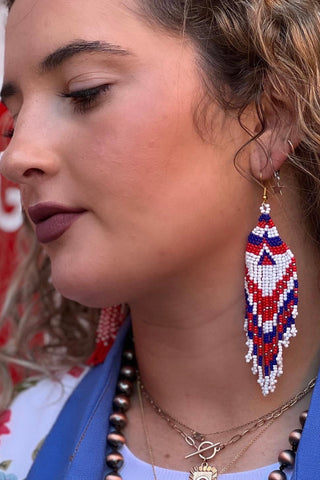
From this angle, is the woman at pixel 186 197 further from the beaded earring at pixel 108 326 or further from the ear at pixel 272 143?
the beaded earring at pixel 108 326

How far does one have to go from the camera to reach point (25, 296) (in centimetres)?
229

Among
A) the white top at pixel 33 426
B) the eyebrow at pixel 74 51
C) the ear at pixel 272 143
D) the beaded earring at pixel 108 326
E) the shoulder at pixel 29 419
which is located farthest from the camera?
the beaded earring at pixel 108 326

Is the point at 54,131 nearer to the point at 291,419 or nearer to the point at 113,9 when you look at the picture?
the point at 113,9

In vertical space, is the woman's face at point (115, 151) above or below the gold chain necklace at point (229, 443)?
above

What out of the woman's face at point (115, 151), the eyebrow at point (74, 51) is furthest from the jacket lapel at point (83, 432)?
the eyebrow at point (74, 51)

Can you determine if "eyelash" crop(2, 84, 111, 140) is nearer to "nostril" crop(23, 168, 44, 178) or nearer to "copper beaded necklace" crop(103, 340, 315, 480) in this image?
"nostril" crop(23, 168, 44, 178)

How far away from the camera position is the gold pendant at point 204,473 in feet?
5.32

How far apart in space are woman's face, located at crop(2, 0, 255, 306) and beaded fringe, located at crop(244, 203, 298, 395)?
70 mm

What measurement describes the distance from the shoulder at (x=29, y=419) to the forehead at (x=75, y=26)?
825 mm

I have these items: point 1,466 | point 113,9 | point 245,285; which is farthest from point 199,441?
point 113,9

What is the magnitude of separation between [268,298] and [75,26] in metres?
0.64

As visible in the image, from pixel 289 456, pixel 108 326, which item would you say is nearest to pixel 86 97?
pixel 108 326

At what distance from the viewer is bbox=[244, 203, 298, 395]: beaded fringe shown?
1.60 m

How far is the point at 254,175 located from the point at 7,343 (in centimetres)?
96
